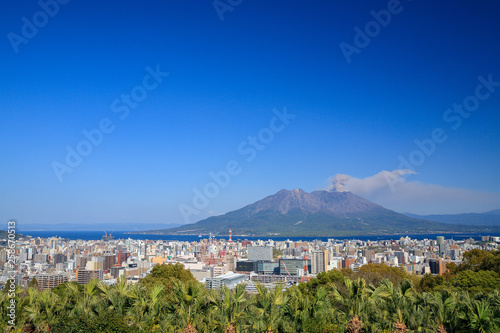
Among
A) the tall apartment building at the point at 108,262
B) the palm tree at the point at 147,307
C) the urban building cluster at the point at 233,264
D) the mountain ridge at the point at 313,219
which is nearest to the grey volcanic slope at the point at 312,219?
the mountain ridge at the point at 313,219

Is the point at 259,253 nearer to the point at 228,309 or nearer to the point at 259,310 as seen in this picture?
the point at 228,309

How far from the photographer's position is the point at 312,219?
125250mm

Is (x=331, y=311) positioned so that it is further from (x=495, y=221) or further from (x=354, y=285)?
(x=495, y=221)

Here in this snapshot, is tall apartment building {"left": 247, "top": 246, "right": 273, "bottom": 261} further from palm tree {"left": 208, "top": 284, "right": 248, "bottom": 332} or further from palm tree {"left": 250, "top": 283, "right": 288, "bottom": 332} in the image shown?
palm tree {"left": 250, "top": 283, "right": 288, "bottom": 332}

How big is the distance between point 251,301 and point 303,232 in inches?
4233

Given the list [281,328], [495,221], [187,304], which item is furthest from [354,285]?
[495,221]

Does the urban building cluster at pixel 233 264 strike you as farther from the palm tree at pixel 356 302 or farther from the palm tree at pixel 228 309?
the palm tree at pixel 356 302

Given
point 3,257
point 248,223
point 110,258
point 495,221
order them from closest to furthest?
point 3,257
point 110,258
point 248,223
point 495,221

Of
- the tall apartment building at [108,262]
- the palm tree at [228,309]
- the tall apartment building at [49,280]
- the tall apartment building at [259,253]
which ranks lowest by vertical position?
the tall apartment building at [259,253]

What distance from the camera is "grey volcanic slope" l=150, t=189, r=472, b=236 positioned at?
112856 millimetres

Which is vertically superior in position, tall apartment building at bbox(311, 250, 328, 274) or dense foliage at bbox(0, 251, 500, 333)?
dense foliage at bbox(0, 251, 500, 333)

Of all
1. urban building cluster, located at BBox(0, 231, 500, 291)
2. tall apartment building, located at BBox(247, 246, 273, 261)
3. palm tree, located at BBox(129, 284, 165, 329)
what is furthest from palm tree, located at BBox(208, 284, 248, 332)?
tall apartment building, located at BBox(247, 246, 273, 261)

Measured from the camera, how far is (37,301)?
6.55 metres

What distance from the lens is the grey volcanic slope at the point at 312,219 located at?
11286 centimetres
